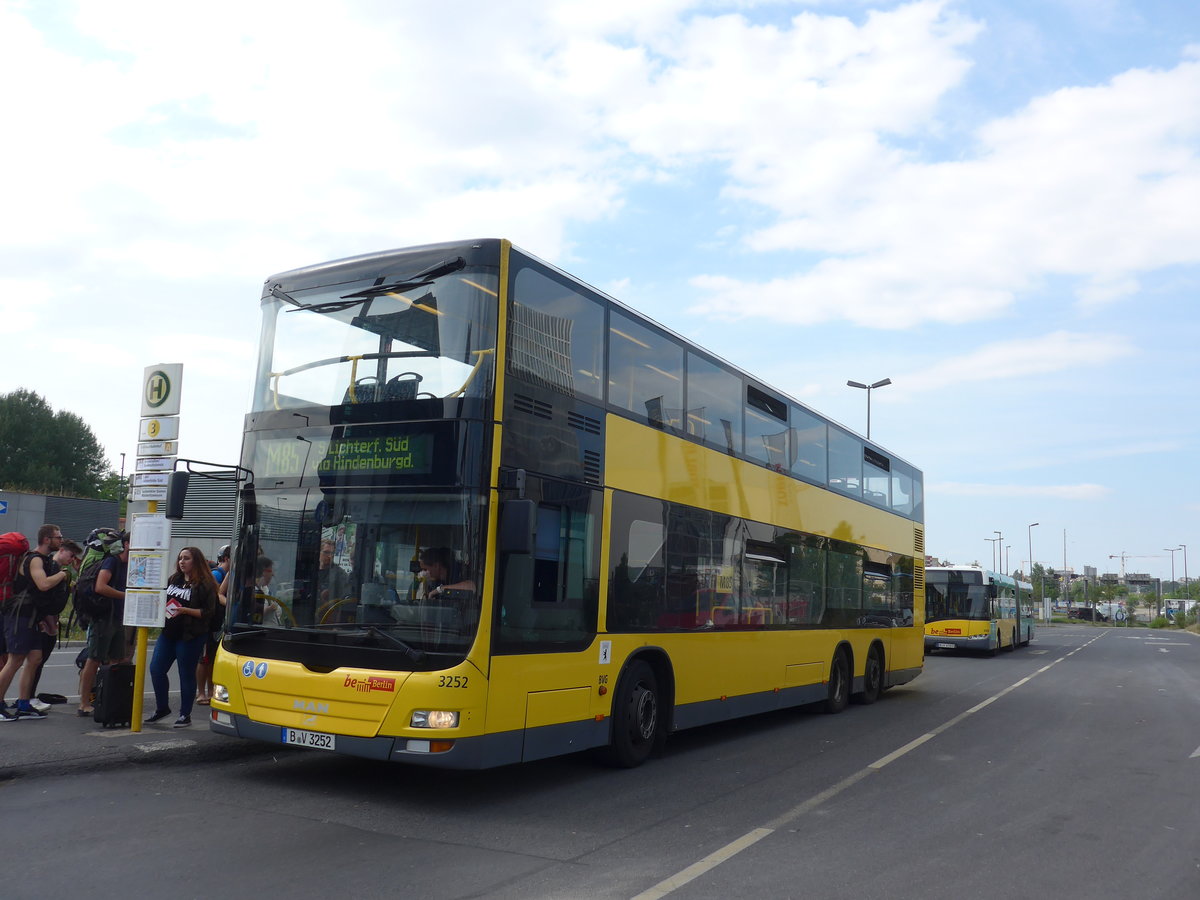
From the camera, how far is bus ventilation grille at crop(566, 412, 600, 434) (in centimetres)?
839

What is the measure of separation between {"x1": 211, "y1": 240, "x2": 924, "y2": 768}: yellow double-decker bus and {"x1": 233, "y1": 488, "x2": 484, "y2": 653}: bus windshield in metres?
0.02

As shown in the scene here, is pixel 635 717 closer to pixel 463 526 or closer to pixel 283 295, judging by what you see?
pixel 463 526

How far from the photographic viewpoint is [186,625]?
975cm

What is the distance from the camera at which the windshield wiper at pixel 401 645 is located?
7.00 metres

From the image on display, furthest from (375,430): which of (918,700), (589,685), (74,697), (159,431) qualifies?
(918,700)

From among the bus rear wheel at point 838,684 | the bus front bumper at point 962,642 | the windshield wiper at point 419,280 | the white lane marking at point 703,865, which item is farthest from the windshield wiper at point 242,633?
the bus front bumper at point 962,642

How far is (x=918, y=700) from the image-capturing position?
16.9 metres

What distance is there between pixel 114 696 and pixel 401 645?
152 inches

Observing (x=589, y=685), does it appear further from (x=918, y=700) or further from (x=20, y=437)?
(x=20, y=437)

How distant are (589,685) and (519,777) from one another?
1048mm

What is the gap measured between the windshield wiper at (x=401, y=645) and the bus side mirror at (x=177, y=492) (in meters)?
2.09

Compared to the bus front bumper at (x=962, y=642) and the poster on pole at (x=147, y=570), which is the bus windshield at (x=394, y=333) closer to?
the poster on pole at (x=147, y=570)

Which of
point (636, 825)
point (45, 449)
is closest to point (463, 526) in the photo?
point (636, 825)

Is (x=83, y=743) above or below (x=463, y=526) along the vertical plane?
below
